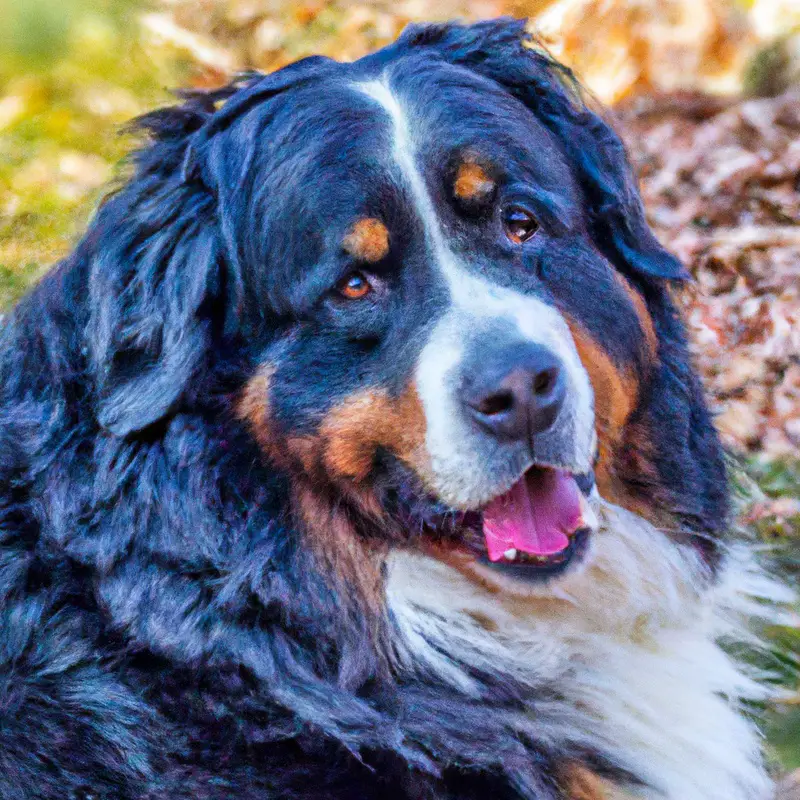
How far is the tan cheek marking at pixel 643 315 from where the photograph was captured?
10.2 feet

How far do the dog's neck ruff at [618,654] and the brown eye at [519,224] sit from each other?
2.63ft

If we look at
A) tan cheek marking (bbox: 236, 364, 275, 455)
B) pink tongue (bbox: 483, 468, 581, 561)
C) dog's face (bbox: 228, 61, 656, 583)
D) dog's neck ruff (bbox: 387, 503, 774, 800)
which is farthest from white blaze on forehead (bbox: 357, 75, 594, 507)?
tan cheek marking (bbox: 236, 364, 275, 455)

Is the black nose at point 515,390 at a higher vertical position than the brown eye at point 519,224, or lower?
lower

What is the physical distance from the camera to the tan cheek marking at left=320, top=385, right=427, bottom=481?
2711mm

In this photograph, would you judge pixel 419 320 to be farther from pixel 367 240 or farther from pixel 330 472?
pixel 330 472

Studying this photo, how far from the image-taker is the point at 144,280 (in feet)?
9.18

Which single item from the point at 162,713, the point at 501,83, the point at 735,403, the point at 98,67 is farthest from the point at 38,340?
the point at 98,67

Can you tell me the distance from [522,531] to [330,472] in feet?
1.74

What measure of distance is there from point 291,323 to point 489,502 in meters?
0.70

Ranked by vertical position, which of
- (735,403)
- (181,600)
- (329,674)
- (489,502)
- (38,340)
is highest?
(38,340)

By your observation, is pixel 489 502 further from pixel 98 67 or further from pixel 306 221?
pixel 98 67

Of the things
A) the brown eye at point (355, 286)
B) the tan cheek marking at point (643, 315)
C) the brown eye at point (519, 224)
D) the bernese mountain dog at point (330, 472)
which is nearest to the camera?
the bernese mountain dog at point (330, 472)

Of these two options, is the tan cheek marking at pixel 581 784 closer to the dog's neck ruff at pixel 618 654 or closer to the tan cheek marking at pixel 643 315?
the dog's neck ruff at pixel 618 654

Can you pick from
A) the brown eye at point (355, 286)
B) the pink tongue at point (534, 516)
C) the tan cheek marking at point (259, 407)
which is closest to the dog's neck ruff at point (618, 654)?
the pink tongue at point (534, 516)
